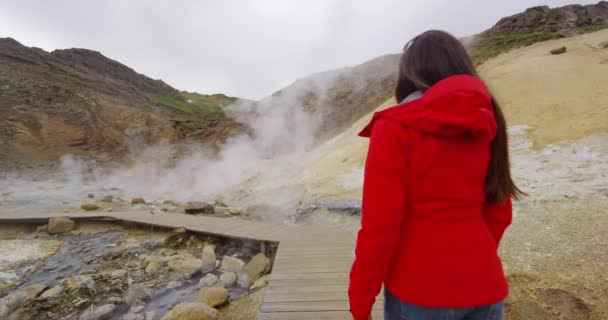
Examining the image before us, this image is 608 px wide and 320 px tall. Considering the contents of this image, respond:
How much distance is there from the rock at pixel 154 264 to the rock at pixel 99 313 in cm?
96

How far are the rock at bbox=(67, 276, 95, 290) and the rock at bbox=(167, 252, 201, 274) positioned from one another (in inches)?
38.0

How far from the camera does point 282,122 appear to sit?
19672 mm

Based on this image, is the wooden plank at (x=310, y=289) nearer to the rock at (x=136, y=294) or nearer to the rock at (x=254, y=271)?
the rock at (x=254, y=271)

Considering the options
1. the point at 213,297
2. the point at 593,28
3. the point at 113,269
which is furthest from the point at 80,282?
the point at 593,28

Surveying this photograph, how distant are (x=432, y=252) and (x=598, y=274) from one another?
324cm

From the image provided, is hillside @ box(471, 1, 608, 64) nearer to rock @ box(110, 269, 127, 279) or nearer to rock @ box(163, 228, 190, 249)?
rock @ box(163, 228, 190, 249)

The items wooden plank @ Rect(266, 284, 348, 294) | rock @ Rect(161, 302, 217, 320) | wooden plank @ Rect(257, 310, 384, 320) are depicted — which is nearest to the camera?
wooden plank @ Rect(257, 310, 384, 320)

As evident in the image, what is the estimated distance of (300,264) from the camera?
3.51 meters

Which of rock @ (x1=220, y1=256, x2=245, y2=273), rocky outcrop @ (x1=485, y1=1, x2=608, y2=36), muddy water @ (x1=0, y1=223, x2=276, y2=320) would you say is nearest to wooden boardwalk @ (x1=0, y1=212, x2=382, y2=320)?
muddy water @ (x1=0, y1=223, x2=276, y2=320)

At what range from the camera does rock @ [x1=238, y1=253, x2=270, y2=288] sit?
4.14 metres

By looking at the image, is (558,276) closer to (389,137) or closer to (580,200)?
(580,200)

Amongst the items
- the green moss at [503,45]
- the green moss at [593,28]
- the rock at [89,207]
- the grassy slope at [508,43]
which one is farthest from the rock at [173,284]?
the green moss at [593,28]

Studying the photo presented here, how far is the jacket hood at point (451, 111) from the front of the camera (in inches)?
34.9

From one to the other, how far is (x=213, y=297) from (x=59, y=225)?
192 inches
